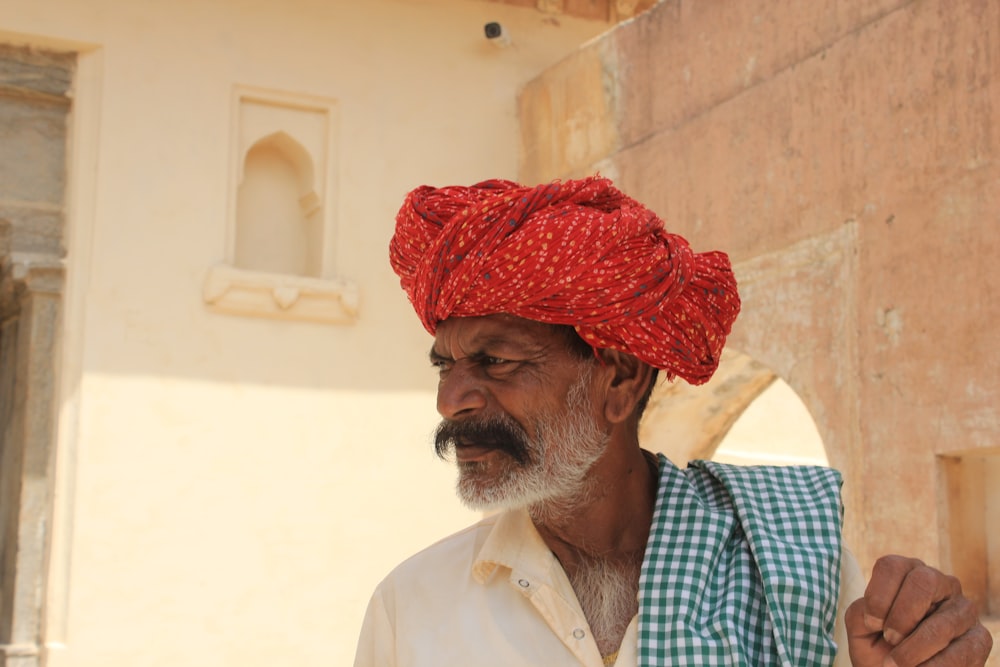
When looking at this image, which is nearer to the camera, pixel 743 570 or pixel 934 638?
pixel 934 638

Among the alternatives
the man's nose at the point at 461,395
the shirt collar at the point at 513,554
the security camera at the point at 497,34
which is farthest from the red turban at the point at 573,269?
the security camera at the point at 497,34

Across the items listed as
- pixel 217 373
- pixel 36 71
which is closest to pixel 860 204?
pixel 217 373

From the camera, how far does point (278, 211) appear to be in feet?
19.0

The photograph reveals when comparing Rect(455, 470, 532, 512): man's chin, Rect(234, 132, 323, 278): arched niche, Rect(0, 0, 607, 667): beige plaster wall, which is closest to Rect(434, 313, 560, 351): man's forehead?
Rect(455, 470, 532, 512): man's chin

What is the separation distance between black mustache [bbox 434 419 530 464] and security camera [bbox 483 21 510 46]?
4.26 m

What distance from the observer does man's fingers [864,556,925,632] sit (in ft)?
5.05

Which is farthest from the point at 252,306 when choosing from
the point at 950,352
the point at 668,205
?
the point at 950,352

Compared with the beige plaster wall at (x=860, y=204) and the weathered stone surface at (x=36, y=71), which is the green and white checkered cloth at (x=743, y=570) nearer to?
the beige plaster wall at (x=860, y=204)

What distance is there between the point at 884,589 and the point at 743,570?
323 mm

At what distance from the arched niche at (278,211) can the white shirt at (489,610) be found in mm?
3795

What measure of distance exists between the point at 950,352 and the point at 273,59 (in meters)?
3.39

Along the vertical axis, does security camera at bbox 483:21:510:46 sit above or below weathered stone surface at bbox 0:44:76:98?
above

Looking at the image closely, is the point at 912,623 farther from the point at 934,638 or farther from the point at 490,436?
the point at 490,436

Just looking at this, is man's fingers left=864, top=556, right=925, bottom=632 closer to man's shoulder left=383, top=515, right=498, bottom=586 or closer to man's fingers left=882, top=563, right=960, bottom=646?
Answer: man's fingers left=882, top=563, right=960, bottom=646
